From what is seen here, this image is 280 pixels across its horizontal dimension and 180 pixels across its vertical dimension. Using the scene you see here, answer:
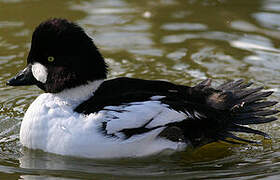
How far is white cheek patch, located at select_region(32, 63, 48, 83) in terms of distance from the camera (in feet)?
22.6

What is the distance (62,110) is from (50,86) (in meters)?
0.37

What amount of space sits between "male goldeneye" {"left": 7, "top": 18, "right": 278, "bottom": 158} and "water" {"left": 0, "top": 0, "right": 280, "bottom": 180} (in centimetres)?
23

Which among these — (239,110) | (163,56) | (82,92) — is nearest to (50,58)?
(82,92)

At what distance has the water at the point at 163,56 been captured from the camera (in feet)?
21.4

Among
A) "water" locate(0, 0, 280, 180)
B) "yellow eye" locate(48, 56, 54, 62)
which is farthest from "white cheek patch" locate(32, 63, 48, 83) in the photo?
"water" locate(0, 0, 280, 180)

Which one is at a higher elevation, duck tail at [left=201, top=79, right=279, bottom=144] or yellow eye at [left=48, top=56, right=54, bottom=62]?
yellow eye at [left=48, top=56, right=54, bottom=62]

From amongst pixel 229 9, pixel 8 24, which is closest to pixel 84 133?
pixel 8 24

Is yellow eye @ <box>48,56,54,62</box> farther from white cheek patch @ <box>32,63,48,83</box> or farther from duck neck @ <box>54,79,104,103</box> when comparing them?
duck neck @ <box>54,79,104,103</box>

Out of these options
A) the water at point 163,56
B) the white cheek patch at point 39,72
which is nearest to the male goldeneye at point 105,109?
the white cheek patch at point 39,72

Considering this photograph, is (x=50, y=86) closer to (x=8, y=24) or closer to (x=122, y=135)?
(x=122, y=135)

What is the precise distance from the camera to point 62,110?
6.80 metres

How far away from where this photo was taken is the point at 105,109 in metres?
6.43

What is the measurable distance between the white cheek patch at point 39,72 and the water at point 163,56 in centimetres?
84

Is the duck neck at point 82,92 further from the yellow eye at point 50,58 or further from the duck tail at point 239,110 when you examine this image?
the duck tail at point 239,110
